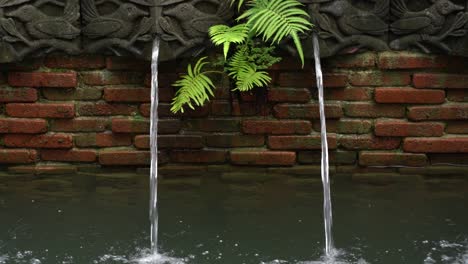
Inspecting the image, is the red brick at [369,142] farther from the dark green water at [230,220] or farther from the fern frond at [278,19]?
the fern frond at [278,19]

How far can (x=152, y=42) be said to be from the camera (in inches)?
157

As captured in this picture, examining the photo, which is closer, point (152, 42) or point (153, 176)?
point (153, 176)

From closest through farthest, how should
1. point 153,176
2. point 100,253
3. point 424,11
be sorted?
point 100,253
point 153,176
point 424,11

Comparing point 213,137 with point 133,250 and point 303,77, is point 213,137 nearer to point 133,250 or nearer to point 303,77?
point 303,77

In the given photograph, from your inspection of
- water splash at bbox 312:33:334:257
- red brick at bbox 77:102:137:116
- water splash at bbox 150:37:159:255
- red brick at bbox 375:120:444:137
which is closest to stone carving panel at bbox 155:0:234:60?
water splash at bbox 150:37:159:255

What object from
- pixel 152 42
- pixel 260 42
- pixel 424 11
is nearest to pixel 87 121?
pixel 152 42

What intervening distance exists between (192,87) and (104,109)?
0.55 meters

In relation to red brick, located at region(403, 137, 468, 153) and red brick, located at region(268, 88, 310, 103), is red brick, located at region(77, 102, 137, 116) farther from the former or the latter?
red brick, located at region(403, 137, 468, 153)

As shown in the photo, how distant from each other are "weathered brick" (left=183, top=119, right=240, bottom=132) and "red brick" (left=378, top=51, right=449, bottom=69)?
892mm

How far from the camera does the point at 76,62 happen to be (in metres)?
4.13

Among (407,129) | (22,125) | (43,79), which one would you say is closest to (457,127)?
(407,129)

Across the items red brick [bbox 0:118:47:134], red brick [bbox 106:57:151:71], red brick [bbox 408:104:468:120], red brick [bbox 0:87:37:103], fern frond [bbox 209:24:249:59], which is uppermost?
fern frond [bbox 209:24:249:59]

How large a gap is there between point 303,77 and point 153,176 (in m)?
1.06

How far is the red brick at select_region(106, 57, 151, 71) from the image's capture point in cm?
414
